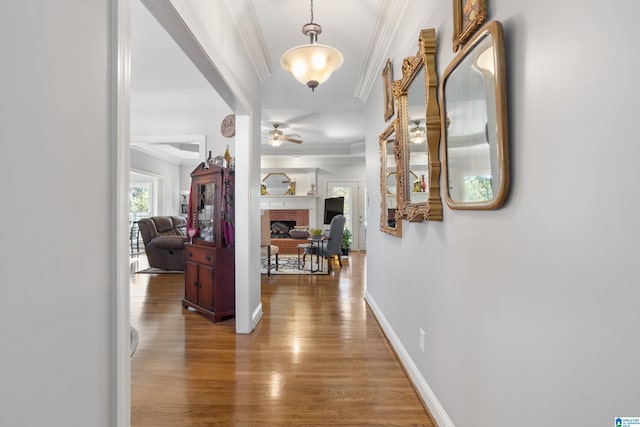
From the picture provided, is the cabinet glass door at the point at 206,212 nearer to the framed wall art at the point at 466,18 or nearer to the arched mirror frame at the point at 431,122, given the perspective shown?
the arched mirror frame at the point at 431,122

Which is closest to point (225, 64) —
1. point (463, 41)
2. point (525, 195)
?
point (463, 41)

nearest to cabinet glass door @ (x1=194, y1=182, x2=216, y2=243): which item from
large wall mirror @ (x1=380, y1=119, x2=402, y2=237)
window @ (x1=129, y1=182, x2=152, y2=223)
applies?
large wall mirror @ (x1=380, y1=119, x2=402, y2=237)

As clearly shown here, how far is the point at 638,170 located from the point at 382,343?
2.37 m

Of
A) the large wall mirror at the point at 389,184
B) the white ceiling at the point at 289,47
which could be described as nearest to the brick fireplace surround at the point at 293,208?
the white ceiling at the point at 289,47

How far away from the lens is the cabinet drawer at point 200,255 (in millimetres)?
3238

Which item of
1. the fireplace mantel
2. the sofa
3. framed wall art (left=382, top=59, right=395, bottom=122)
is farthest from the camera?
the fireplace mantel

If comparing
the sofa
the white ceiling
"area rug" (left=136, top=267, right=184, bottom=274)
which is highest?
the white ceiling

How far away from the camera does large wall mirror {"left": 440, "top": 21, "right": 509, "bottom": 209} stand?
1.05 metres

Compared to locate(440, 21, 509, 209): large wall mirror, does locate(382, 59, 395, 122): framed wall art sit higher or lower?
higher

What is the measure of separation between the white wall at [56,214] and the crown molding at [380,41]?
6.62 ft

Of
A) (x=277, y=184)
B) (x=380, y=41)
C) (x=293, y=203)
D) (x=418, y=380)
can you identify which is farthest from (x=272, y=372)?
(x=277, y=184)

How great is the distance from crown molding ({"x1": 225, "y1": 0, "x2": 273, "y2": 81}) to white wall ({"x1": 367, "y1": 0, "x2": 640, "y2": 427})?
1.84 meters

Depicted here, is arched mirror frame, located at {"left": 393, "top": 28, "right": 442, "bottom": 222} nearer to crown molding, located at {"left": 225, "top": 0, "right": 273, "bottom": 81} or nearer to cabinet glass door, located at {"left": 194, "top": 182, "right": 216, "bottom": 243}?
crown molding, located at {"left": 225, "top": 0, "right": 273, "bottom": 81}

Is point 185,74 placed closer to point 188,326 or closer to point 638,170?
point 188,326
